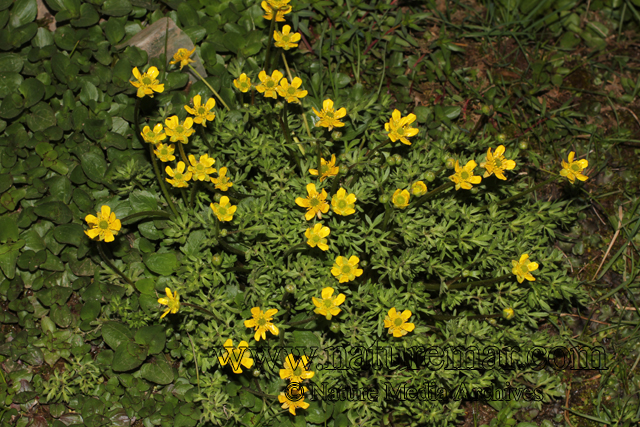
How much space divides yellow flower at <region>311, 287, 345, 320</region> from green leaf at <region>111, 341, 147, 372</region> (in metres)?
1.48

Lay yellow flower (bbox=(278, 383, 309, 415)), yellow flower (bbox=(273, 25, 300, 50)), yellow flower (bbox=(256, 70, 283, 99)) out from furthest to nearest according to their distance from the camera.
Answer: yellow flower (bbox=(273, 25, 300, 50))
yellow flower (bbox=(256, 70, 283, 99))
yellow flower (bbox=(278, 383, 309, 415))

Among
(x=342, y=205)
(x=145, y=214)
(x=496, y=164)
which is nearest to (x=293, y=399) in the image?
(x=342, y=205)

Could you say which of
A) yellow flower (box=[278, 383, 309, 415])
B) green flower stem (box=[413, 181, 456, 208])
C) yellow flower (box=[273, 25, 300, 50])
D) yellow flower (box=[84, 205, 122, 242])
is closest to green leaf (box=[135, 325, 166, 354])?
yellow flower (box=[84, 205, 122, 242])

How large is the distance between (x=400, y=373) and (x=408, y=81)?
8.98ft

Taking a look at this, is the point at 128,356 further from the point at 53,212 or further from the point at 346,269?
the point at 346,269

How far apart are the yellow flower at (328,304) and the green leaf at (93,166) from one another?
2133mm

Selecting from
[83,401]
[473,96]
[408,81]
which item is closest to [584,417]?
[473,96]

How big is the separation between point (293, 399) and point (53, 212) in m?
2.40

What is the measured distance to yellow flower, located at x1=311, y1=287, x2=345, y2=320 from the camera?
310cm

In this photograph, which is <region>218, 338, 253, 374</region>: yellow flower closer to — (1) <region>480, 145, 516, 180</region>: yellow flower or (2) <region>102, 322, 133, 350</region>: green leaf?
(2) <region>102, 322, 133, 350</region>: green leaf

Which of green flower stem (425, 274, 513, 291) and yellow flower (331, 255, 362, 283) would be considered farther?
green flower stem (425, 274, 513, 291)

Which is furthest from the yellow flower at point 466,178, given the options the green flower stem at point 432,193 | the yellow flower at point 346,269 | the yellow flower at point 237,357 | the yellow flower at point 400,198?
the yellow flower at point 237,357

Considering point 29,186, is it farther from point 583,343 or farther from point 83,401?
point 583,343

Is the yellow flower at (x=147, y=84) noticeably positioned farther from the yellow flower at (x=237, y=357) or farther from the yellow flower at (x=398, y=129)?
the yellow flower at (x=237, y=357)
